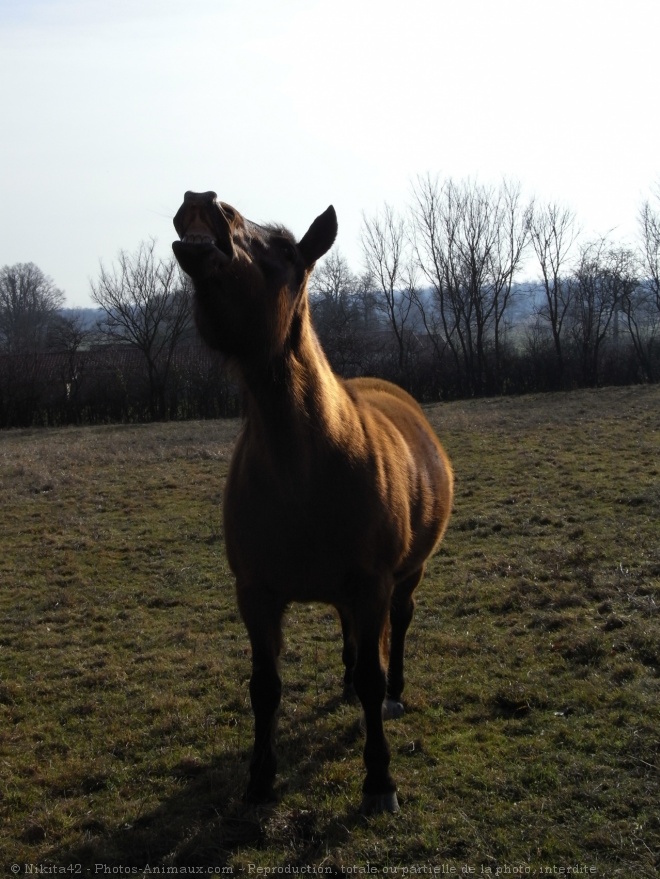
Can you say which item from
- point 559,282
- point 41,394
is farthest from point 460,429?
point 559,282

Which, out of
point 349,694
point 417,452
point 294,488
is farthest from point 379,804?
point 417,452

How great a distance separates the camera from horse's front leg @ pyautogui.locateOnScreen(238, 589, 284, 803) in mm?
3391

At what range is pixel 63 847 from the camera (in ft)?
10.6

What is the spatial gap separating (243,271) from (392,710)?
8.89ft

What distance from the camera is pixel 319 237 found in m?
3.27

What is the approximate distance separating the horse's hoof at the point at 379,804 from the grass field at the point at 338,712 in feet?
0.19

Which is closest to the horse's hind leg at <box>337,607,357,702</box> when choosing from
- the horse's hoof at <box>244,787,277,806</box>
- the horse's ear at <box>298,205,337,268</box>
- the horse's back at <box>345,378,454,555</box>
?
the horse's back at <box>345,378,454,555</box>

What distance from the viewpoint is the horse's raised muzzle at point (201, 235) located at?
2.47 metres

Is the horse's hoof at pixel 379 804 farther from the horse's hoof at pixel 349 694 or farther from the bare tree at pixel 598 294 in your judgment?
the bare tree at pixel 598 294

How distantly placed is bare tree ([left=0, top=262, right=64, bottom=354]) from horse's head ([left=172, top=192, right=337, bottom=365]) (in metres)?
60.5

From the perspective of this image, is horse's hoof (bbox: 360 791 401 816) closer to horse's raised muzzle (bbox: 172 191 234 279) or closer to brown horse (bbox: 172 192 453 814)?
brown horse (bbox: 172 192 453 814)

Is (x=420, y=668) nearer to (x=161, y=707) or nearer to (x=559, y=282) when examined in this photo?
(x=161, y=707)

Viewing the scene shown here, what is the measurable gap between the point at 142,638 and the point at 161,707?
141cm

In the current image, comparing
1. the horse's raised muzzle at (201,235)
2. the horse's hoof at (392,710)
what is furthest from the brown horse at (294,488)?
the horse's hoof at (392,710)
